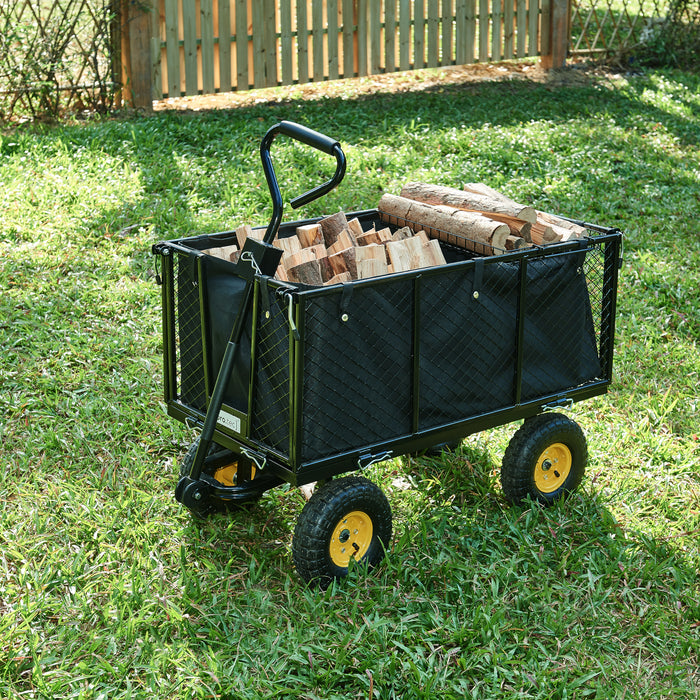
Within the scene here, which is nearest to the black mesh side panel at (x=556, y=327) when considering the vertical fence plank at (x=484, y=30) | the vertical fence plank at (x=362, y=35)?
the vertical fence plank at (x=362, y=35)

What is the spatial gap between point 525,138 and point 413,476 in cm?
521

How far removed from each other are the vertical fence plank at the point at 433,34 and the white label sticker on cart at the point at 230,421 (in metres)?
7.99

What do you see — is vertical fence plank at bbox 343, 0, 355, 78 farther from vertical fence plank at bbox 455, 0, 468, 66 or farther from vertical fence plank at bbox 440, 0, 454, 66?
vertical fence plank at bbox 455, 0, 468, 66

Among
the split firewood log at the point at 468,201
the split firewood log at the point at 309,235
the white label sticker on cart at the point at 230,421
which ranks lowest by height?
the white label sticker on cart at the point at 230,421

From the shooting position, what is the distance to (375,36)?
9.96 m

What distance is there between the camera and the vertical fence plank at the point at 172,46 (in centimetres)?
866

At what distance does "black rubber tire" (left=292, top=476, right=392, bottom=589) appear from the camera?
312 centimetres

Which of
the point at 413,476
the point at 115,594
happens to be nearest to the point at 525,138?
the point at 413,476

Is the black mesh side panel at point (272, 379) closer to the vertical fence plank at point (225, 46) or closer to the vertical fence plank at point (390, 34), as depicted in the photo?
the vertical fence plank at point (225, 46)

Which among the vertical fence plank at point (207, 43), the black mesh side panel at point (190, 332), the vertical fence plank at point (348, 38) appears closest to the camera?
the black mesh side panel at point (190, 332)

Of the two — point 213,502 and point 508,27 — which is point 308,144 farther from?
point 508,27

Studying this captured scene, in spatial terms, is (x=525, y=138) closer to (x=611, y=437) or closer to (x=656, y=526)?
(x=611, y=437)

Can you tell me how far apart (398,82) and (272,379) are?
821 cm

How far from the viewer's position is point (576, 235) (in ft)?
12.1
